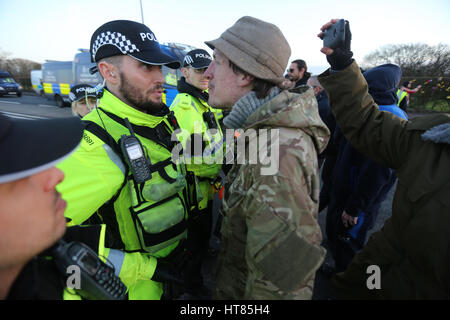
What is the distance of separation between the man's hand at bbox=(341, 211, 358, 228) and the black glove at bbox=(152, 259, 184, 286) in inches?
66.5

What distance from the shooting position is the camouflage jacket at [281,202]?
917mm

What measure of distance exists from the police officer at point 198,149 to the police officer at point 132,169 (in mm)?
251

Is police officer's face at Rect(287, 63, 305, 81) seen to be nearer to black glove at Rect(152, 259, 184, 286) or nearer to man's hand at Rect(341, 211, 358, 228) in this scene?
man's hand at Rect(341, 211, 358, 228)

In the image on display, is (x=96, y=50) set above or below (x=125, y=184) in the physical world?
above

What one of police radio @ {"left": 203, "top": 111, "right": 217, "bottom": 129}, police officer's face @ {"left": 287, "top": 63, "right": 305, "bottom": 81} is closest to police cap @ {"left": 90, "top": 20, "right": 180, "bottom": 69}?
police radio @ {"left": 203, "top": 111, "right": 217, "bottom": 129}

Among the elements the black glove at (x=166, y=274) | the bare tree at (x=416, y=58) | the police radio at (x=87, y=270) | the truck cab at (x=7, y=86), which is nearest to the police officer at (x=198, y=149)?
the black glove at (x=166, y=274)

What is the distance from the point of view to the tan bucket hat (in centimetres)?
122

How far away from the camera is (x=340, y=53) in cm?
140

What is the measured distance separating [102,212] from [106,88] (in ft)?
2.93
